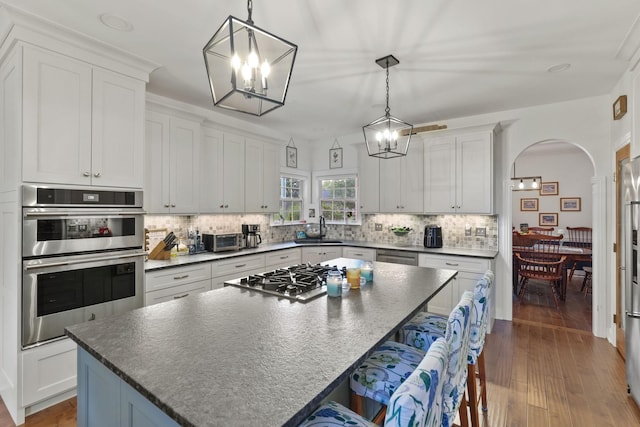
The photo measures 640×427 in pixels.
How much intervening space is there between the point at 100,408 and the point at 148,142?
2.61 meters

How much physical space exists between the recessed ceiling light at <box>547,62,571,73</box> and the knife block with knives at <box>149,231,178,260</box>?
4.10 meters

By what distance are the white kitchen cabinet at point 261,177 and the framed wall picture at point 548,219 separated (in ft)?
22.3

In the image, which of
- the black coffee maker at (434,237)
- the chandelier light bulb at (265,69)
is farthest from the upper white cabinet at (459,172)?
the chandelier light bulb at (265,69)

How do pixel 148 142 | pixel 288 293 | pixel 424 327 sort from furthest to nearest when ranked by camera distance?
pixel 148 142 < pixel 424 327 < pixel 288 293

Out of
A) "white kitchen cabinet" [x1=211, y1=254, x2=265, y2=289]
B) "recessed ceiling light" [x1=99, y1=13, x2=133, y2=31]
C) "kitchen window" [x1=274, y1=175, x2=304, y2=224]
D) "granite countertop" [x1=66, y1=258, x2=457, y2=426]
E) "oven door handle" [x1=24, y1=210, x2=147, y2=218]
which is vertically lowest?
"white kitchen cabinet" [x1=211, y1=254, x2=265, y2=289]

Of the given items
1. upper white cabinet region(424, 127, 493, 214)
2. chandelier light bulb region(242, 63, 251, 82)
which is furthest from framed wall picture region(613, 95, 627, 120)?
chandelier light bulb region(242, 63, 251, 82)

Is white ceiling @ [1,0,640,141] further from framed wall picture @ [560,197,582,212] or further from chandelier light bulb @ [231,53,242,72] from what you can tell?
framed wall picture @ [560,197,582,212]

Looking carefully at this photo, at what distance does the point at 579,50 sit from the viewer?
2521mm

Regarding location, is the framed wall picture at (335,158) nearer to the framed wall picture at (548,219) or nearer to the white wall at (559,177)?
the white wall at (559,177)

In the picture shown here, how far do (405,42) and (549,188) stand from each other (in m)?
7.26

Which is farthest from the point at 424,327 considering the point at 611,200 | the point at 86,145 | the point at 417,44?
the point at 611,200

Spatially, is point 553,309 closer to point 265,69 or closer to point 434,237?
point 434,237

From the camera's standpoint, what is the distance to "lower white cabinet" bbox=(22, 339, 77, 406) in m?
2.15

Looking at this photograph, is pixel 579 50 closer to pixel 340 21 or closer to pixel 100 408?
pixel 340 21
